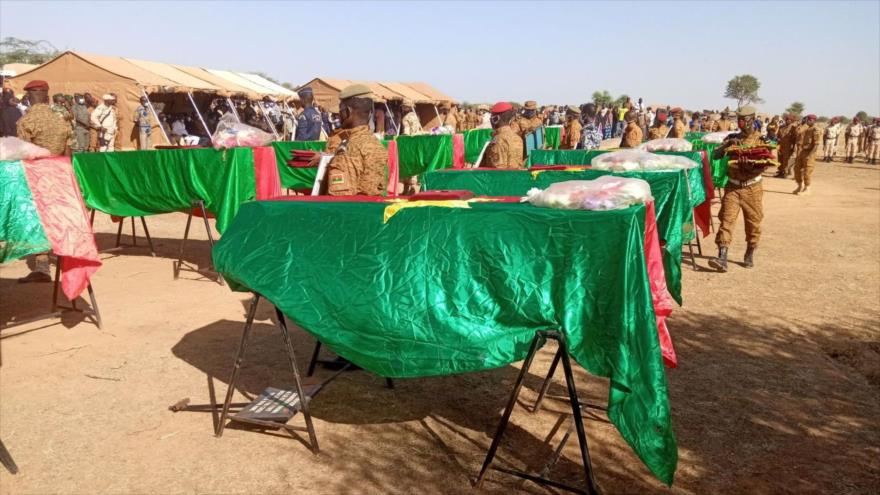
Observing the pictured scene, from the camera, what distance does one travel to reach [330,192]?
16.1ft

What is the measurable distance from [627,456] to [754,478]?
68 centimetres

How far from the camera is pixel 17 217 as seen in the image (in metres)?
5.42

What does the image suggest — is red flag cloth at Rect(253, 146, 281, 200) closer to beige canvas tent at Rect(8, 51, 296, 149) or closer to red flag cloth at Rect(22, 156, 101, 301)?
red flag cloth at Rect(22, 156, 101, 301)

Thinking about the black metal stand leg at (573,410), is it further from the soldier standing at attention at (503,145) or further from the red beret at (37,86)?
the red beret at (37,86)

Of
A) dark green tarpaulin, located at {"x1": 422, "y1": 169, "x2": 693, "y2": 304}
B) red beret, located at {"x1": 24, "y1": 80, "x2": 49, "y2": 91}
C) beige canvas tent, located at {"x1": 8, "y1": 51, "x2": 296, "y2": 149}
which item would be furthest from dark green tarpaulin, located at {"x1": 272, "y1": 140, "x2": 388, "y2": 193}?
beige canvas tent, located at {"x1": 8, "y1": 51, "x2": 296, "y2": 149}

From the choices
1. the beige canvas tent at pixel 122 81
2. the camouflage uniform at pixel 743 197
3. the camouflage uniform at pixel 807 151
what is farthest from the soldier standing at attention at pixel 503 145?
the beige canvas tent at pixel 122 81

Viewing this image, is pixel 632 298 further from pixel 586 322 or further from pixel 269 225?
pixel 269 225

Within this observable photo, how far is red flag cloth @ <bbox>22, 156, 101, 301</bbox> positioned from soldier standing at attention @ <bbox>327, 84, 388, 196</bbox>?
2461 millimetres

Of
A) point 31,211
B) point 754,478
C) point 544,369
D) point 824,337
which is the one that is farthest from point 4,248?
point 824,337

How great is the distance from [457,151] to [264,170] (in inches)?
286

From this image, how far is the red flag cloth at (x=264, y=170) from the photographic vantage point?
799 centimetres

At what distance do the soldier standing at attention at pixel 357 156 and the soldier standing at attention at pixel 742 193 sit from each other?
5.65m

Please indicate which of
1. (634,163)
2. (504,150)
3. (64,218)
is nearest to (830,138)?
(634,163)

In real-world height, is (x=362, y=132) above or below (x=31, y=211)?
above
